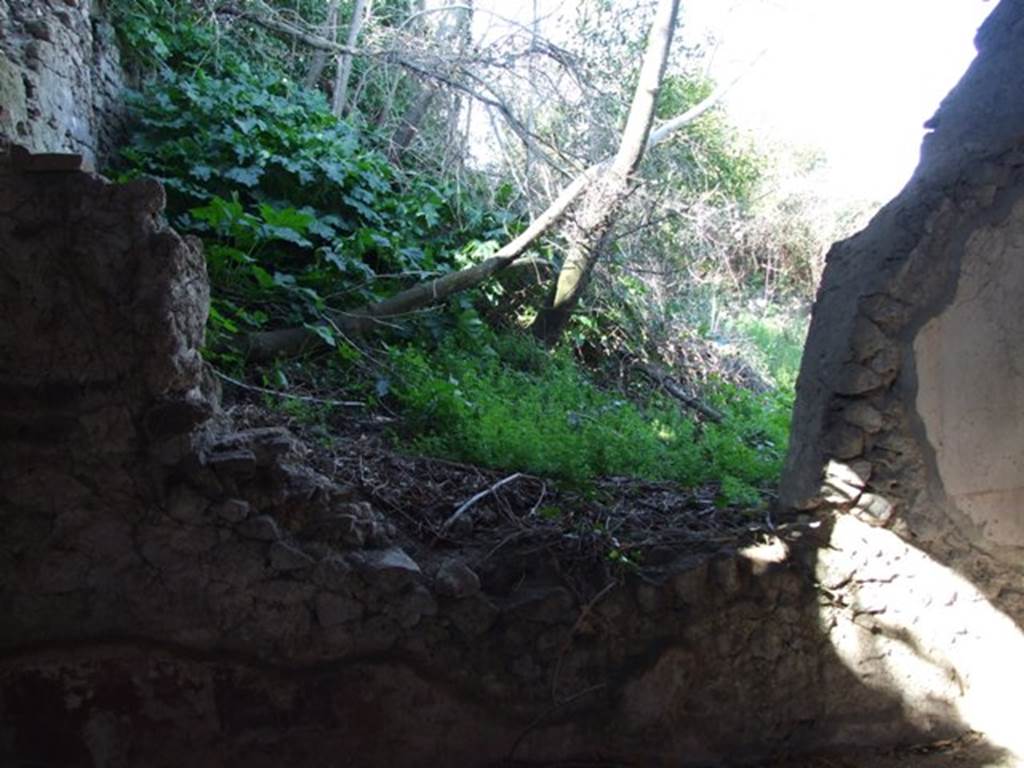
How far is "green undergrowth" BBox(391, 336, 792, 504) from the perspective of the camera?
415cm

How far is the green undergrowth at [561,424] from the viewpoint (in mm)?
4152

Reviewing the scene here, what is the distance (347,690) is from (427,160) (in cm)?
Answer: 566

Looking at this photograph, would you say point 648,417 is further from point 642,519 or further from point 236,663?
point 236,663

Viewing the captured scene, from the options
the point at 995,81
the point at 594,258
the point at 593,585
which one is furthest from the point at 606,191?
the point at 593,585

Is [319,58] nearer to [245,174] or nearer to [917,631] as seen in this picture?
[245,174]

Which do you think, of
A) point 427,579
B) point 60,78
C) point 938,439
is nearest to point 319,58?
point 60,78

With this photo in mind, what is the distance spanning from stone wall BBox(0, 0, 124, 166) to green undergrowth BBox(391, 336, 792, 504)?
Result: 90.9 inches

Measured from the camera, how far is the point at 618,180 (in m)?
6.76

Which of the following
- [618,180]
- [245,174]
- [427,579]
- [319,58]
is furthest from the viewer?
[319,58]

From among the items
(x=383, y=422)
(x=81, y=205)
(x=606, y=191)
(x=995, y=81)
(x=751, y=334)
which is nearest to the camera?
(x=81, y=205)

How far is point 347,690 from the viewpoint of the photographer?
9.14 ft

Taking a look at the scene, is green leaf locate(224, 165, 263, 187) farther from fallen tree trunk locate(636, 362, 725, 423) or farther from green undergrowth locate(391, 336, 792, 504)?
fallen tree trunk locate(636, 362, 725, 423)

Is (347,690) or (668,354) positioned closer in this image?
(347,690)

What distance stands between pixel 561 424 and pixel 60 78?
3506 mm
